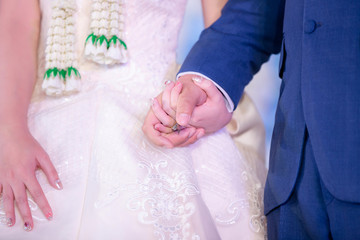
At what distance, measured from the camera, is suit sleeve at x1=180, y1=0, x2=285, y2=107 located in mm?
840

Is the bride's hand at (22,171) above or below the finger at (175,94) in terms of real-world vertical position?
below

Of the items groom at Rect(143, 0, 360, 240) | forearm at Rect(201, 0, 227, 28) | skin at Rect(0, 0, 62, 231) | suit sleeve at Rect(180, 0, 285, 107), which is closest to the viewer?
groom at Rect(143, 0, 360, 240)

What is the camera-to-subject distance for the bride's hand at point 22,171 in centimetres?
71

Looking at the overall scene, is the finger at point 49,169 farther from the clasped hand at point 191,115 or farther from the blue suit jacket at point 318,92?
the blue suit jacket at point 318,92

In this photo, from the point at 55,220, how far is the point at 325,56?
0.53 m

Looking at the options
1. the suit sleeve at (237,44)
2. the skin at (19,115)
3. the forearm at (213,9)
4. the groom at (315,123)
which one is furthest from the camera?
the forearm at (213,9)

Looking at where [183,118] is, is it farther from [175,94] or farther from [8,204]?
[8,204]

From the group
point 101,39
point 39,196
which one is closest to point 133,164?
point 39,196

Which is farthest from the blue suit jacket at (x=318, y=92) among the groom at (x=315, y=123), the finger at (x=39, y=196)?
the finger at (x=39, y=196)

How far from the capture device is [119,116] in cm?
84

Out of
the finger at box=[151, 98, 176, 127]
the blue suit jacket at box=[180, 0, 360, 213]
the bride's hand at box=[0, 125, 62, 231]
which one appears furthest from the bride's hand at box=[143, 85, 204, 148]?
the bride's hand at box=[0, 125, 62, 231]

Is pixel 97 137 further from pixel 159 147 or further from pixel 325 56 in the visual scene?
pixel 325 56

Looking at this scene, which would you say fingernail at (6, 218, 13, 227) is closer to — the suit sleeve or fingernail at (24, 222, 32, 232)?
fingernail at (24, 222, 32, 232)

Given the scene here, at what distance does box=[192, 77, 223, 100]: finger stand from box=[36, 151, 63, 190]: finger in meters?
0.33
